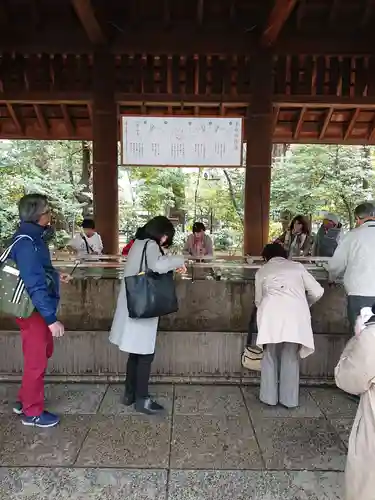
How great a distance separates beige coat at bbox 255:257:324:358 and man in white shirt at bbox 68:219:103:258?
329 cm

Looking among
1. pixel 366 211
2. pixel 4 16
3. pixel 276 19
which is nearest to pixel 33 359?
pixel 366 211

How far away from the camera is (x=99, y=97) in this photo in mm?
6582

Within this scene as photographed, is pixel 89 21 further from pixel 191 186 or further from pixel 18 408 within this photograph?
pixel 191 186

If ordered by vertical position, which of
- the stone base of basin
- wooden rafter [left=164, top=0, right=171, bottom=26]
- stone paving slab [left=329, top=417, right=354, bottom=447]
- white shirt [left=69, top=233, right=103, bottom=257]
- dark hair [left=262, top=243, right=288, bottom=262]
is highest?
wooden rafter [left=164, top=0, right=171, bottom=26]

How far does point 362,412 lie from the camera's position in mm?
1831

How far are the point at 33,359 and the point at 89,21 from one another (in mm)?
4455

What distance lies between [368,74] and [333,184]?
647 centimetres

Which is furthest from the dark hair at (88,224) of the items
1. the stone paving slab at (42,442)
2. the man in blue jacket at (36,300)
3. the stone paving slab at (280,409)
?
the stone paving slab at (280,409)

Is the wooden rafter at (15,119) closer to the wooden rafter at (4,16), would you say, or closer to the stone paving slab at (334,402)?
the wooden rafter at (4,16)

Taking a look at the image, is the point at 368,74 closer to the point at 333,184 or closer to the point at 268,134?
the point at 268,134

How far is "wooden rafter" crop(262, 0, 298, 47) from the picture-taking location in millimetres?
5105

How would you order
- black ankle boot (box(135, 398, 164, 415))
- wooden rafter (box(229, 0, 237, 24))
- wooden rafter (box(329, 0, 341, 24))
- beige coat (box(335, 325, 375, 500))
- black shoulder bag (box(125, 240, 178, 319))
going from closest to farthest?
beige coat (box(335, 325, 375, 500)), black shoulder bag (box(125, 240, 178, 319)), black ankle boot (box(135, 398, 164, 415)), wooden rafter (box(329, 0, 341, 24)), wooden rafter (box(229, 0, 237, 24))

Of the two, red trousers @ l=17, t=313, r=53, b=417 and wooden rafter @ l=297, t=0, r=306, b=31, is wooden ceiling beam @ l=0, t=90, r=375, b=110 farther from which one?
red trousers @ l=17, t=313, r=53, b=417

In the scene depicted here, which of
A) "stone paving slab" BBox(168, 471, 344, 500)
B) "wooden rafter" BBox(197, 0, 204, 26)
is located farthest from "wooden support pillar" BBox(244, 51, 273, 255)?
"stone paving slab" BBox(168, 471, 344, 500)
